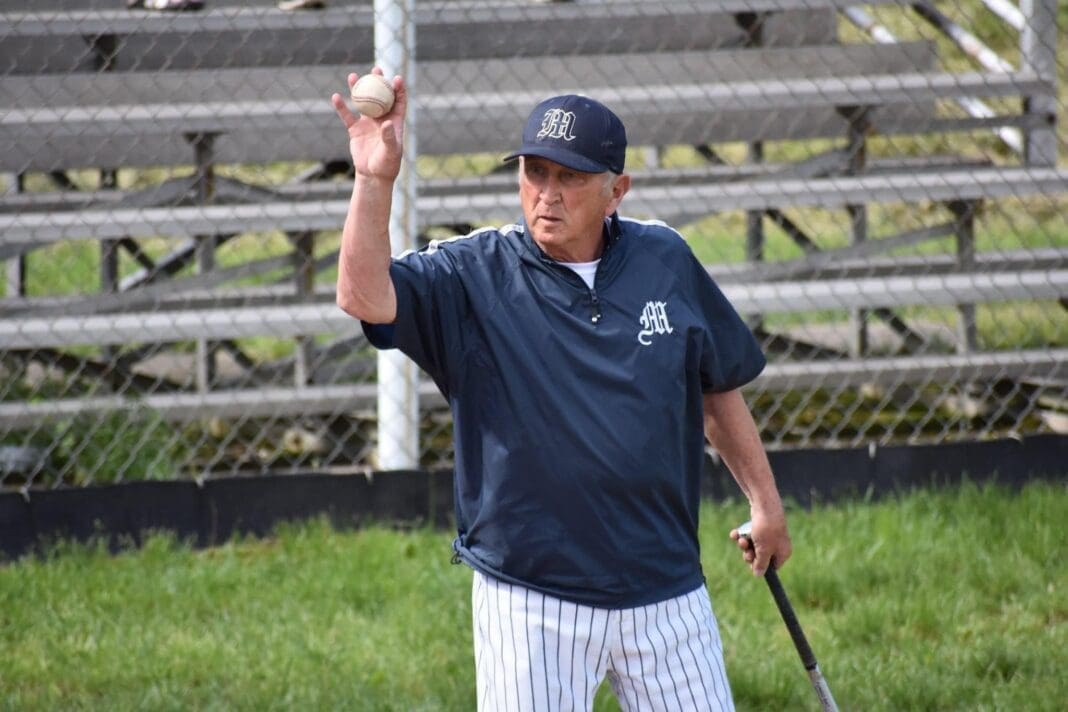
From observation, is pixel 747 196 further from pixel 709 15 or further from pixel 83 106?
Result: pixel 83 106

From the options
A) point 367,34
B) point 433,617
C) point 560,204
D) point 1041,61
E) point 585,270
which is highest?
point 367,34

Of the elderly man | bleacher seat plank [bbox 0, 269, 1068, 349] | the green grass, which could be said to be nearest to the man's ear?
the elderly man

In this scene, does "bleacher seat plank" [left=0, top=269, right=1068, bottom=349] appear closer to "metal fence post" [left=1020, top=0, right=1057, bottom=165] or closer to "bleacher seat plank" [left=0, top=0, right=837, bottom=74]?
"metal fence post" [left=1020, top=0, right=1057, bottom=165]

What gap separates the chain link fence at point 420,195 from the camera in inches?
232

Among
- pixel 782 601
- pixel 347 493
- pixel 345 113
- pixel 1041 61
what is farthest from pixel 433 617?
pixel 1041 61

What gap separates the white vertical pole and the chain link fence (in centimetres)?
1

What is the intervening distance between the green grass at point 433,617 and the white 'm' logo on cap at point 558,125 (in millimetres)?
1935

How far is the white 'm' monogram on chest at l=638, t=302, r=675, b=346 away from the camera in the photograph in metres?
2.71

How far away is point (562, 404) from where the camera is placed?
2.66 m

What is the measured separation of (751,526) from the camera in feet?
9.70

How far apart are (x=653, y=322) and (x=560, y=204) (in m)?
0.28

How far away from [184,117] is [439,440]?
1.98 m

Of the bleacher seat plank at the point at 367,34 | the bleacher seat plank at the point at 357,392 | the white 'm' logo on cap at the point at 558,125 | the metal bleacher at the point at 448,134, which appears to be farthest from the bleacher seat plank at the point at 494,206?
the white 'm' logo on cap at the point at 558,125

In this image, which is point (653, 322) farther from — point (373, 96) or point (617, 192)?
point (373, 96)
